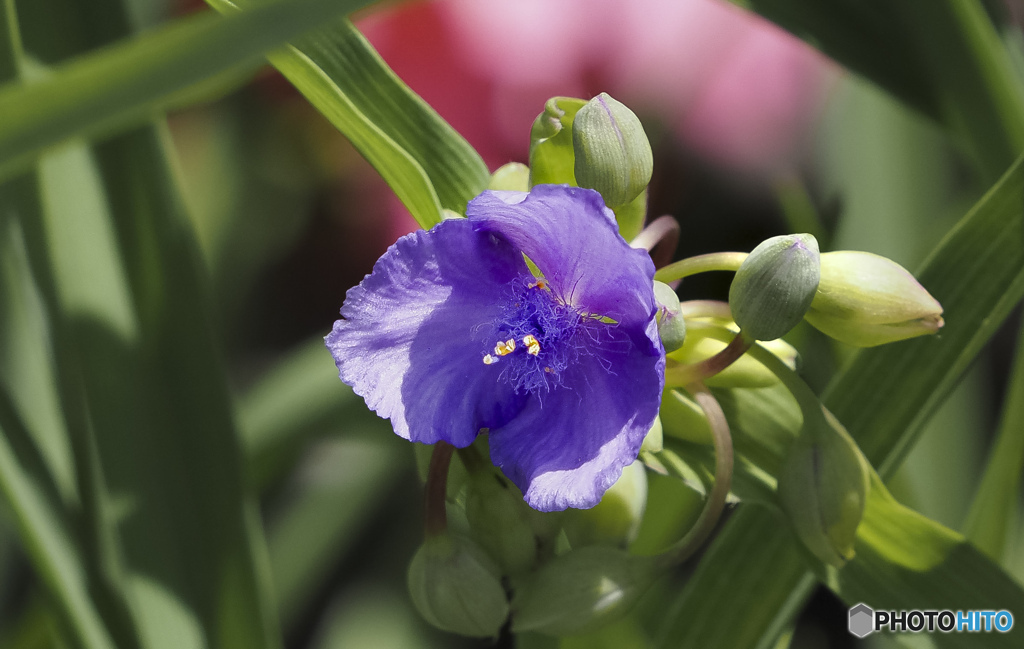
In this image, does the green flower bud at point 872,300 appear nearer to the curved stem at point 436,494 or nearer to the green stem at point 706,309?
the green stem at point 706,309

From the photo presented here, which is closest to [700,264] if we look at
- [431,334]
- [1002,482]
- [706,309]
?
[706,309]

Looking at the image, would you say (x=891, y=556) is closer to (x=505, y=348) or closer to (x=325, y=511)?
(x=505, y=348)

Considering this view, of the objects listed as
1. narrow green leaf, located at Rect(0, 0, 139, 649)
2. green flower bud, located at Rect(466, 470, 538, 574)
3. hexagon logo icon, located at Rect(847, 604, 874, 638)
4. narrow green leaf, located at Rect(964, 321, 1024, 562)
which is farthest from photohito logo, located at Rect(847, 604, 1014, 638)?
narrow green leaf, located at Rect(0, 0, 139, 649)

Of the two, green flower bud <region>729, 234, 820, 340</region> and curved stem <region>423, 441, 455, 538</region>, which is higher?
green flower bud <region>729, 234, 820, 340</region>

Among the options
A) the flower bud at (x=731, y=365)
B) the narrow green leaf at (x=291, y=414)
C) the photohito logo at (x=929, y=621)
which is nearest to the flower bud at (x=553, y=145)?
the flower bud at (x=731, y=365)

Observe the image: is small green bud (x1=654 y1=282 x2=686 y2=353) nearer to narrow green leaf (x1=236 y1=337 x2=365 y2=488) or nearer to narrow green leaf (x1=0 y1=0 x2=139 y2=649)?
narrow green leaf (x1=0 y1=0 x2=139 y2=649)

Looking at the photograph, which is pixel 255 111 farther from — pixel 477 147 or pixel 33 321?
pixel 33 321

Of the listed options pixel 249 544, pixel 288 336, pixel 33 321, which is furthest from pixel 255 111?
pixel 249 544
